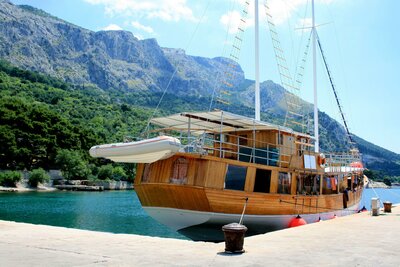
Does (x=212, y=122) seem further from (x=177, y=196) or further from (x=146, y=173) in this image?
(x=177, y=196)

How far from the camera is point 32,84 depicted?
481ft

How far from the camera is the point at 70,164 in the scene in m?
76.1

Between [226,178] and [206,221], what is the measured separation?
193cm

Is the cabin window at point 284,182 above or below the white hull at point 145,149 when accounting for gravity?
below

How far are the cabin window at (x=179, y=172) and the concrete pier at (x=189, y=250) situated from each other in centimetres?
429

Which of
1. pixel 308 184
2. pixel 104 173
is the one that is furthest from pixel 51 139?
pixel 308 184

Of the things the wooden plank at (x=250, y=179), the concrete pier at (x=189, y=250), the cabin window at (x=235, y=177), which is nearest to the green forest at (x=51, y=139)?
the wooden plank at (x=250, y=179)

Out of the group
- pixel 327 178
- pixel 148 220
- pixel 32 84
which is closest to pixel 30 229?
pixel 327 178

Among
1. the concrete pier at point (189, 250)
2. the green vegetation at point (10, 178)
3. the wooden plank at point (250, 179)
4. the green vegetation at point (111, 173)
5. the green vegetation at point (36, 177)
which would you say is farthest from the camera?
the green vegetation at point (111, 173)

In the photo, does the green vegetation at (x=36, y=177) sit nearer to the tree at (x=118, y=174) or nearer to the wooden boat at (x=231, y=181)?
the tree at (x=118, y=174)

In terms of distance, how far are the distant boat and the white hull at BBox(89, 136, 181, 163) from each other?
4 cm

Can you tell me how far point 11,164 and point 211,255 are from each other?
7493 cm

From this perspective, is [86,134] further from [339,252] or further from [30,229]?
[339,252]

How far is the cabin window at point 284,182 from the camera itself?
58.9ft
